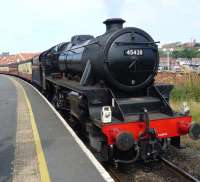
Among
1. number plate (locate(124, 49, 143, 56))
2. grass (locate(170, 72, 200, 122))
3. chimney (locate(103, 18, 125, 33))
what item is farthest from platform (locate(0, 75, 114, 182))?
grass (locate(170, 72, 200, 122))

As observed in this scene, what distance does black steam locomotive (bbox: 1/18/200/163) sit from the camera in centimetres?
695

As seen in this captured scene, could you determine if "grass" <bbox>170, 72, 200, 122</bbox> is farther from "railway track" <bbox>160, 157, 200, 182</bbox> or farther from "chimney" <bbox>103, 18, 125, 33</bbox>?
"railway track" <bbox>160, 157, 200, 182</bbox>

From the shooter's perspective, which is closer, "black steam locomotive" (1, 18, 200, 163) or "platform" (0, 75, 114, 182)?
"platform" (0, 75, 114, 182)

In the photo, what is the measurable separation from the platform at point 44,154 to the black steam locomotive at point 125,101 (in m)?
0.56

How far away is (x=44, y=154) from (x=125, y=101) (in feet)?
6.91

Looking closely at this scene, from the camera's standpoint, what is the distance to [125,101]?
7.93 m

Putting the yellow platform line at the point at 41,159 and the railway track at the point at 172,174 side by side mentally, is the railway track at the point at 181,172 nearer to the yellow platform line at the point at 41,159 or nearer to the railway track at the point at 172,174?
the railway track at the point at 172,174

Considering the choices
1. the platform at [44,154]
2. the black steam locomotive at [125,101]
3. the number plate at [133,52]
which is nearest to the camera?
the platform at [44,154]

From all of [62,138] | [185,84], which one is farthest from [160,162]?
[185,84]

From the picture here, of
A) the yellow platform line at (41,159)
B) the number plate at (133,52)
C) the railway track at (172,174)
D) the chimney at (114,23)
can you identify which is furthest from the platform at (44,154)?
the chimney at (114,23)

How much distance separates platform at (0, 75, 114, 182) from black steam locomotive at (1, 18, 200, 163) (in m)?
0.56

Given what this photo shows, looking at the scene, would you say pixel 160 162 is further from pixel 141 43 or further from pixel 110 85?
pixel 141 43

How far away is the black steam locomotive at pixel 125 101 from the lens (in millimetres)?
6949

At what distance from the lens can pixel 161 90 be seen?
835 centimetres
